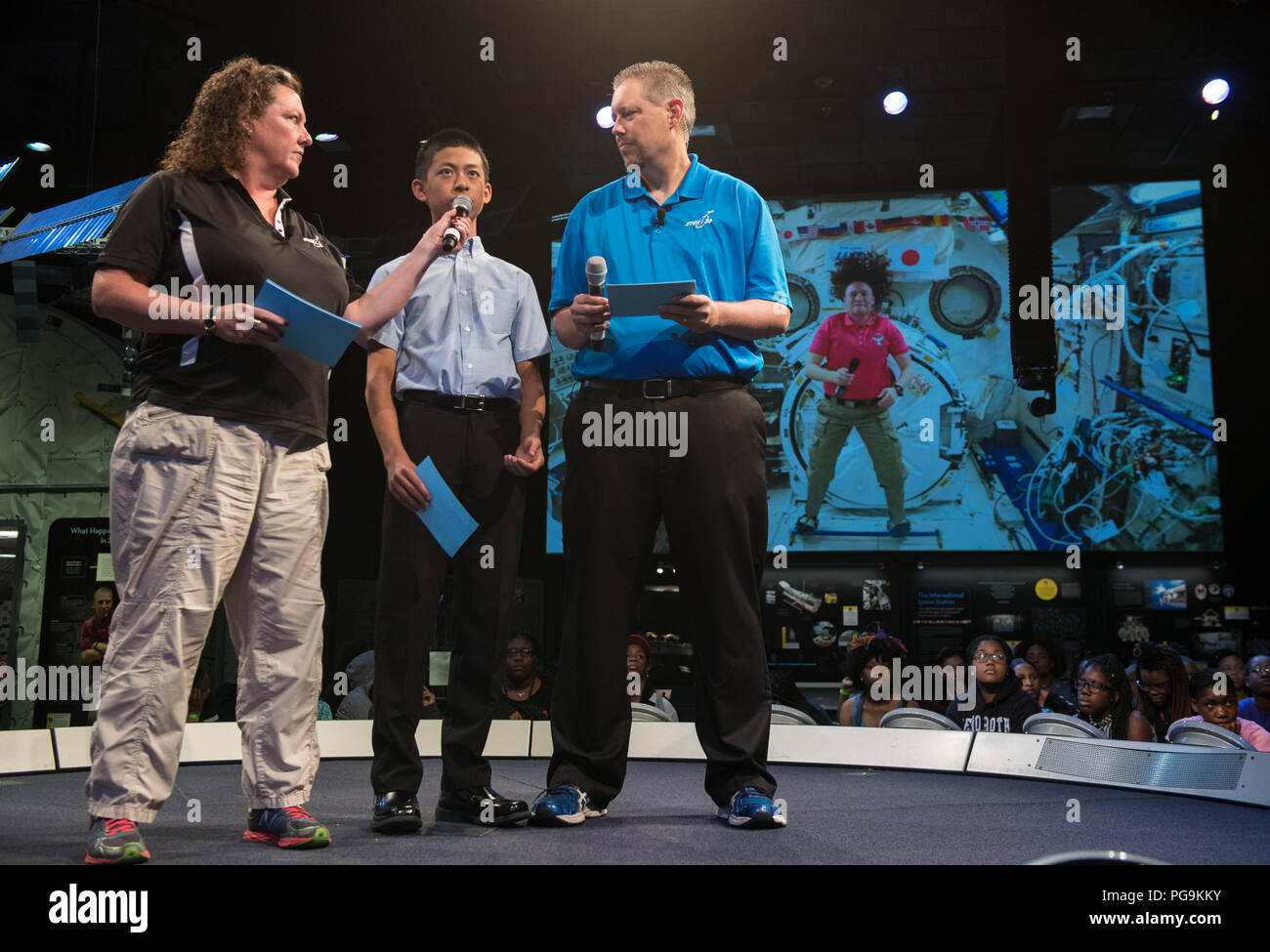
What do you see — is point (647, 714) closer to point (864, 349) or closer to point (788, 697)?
point (788, 697)

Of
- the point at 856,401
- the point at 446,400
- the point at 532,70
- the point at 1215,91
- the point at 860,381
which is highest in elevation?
the point at 1215,91

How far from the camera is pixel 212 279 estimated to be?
5.62ft

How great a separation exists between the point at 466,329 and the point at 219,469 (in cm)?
68

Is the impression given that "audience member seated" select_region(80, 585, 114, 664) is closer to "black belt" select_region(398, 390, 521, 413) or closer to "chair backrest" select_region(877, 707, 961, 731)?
"chair backrest" select_region(877, 707, 961, 731)

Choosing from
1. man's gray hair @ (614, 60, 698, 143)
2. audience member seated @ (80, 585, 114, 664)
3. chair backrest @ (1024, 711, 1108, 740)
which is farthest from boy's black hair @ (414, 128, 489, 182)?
audience member seated @ (80, 585, 114, 664)

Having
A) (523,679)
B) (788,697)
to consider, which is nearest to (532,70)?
(523,679)

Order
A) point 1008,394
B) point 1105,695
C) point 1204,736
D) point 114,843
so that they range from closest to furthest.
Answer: point 114,843 → point 1204,736 → point 1105,695 → point 1008,394

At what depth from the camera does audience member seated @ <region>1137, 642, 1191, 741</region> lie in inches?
153

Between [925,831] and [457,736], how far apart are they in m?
0.91

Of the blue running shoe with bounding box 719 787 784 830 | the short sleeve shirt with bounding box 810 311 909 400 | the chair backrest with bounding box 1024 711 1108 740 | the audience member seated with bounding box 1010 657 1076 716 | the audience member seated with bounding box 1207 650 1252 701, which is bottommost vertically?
the audience member seated with bounding box 1207 650 1252 701

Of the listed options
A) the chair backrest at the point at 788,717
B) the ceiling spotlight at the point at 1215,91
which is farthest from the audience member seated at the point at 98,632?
the ceiling spotlight at the point at 1215,91

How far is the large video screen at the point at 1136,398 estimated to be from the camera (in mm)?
7816

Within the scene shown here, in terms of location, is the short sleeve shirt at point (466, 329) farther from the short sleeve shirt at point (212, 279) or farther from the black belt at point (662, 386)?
the short sleeve shirt at point (212, 279)

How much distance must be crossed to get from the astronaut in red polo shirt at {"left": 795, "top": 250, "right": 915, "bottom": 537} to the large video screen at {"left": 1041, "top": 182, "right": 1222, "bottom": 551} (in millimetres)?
1057
